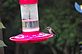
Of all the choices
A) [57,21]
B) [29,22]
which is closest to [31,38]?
[29,22]

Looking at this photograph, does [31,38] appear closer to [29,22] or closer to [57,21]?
[29,22]

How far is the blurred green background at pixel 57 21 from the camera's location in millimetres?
4875

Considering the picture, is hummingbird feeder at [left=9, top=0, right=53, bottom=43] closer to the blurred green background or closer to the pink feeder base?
the pink feeder base

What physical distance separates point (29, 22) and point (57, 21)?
2.90 metres

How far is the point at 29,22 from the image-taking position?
2.08 metres

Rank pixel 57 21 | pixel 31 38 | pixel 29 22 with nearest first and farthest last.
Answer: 1. pixel 31 38
2. pixel 29 22
3. pixel 57 21

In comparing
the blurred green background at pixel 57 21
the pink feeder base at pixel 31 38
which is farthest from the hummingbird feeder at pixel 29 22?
the blurred green background at pixel 57 21

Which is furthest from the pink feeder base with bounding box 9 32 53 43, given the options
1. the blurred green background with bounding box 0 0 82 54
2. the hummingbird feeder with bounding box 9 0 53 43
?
the blurred green background with bounding box 0 0 82 54

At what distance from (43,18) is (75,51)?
2.85 ft

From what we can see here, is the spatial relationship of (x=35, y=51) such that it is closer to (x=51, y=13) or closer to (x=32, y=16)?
(x=51, y=13)

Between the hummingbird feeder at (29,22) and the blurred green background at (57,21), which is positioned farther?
the blurred green background at (57,21)

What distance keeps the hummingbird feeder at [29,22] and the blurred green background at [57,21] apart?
2.58 metres

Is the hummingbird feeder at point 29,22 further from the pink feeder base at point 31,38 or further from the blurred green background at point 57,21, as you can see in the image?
the blurred green background at point 57,21

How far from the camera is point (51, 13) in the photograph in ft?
16.4
